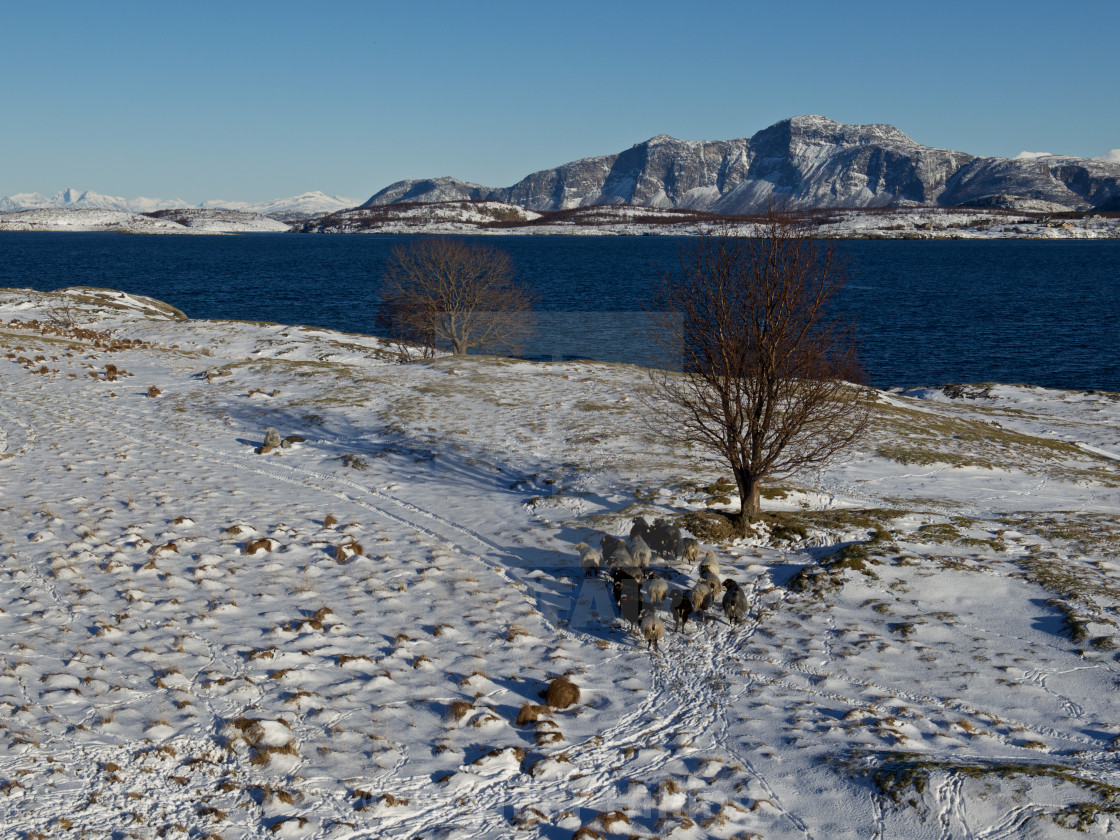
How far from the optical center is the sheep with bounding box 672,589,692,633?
48.7 feet

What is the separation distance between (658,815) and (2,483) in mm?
21481

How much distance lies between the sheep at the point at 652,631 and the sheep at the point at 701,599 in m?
1.00

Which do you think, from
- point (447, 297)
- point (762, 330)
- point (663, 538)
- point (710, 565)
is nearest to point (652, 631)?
point (710, 565)

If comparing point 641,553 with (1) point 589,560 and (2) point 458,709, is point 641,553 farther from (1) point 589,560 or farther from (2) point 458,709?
(2) point 458,709

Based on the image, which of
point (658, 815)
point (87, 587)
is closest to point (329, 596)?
point (87, 587)

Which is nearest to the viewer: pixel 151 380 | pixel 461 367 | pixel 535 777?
pixel 535 777

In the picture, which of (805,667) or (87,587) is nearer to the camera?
(805,667)

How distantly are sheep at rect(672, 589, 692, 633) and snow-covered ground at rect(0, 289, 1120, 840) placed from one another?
369 millimetres

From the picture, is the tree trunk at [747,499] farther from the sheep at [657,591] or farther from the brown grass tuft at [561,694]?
the brown grass tuft at [561,694]

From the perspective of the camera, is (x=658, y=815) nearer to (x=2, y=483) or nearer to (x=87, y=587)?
(x=87, y=587)

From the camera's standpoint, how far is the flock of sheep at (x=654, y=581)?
49.0ft

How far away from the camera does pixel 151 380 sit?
35.7 meters

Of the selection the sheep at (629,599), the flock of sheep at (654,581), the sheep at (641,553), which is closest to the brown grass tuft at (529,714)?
the flock of sheep at (654,581)

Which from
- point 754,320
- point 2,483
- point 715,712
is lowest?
point 715,712
